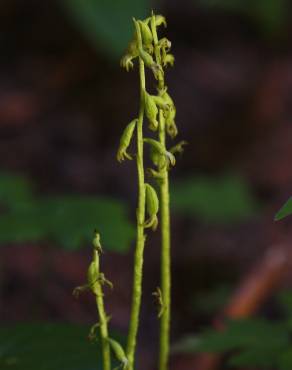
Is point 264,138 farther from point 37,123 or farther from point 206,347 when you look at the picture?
point 206,347

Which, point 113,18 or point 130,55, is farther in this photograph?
point 113,18

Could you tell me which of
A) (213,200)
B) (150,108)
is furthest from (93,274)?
(213,200)

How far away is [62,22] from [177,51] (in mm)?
1208

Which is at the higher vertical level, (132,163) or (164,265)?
(132,163)

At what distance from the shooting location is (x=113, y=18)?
6172 mm

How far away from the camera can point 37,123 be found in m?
7.30

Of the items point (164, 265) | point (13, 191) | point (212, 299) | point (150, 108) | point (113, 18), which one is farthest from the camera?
point (113, 18)

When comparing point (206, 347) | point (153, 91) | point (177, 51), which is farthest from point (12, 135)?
point (206, 347)

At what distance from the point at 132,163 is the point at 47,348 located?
4453 millimetres

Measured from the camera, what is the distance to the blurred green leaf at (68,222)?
10.1 ft

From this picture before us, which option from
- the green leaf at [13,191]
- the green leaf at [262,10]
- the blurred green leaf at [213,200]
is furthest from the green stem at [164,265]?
the green leaf at [262,10]

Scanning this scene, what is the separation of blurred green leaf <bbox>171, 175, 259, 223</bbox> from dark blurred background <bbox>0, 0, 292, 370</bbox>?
0.5 inches

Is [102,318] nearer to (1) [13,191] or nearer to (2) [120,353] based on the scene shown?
(2) [120,353]

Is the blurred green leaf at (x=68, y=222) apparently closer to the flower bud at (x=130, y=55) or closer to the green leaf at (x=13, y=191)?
the green leaf at (x=13, y=191)
